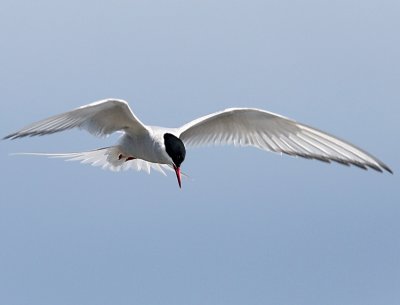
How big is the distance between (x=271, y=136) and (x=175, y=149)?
1.22m

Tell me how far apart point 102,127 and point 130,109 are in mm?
412

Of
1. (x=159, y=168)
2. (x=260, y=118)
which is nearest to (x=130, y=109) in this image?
(x=260, y=118)

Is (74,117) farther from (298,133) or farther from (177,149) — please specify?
(298,133)

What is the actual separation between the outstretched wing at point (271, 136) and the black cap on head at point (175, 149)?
0.50 m

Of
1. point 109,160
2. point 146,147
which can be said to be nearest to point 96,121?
point 146,147

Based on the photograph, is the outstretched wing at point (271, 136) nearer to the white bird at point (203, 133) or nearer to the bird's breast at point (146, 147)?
the white bird at point (203, 133)

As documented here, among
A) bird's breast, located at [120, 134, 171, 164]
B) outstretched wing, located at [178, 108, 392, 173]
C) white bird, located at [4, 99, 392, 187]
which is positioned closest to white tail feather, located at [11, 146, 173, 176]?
white bird, located at [4, 99, 392, 187]

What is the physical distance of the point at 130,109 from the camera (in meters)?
7.69

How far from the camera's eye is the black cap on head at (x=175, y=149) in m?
7.56

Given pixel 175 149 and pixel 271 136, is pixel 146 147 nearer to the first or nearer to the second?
pixel 175 149

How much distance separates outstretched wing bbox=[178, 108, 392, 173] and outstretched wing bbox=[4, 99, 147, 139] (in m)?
0.59

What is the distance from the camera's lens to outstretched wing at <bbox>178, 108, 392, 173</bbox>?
294 inches

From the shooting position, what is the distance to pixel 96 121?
7.83 meters

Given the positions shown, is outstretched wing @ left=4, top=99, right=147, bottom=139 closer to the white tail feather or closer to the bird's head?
the bird's head
